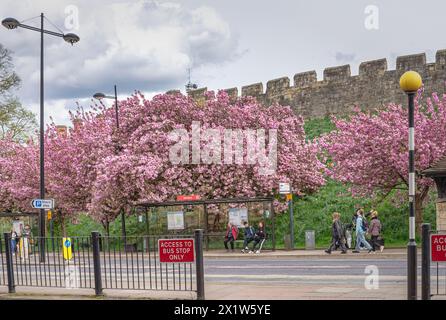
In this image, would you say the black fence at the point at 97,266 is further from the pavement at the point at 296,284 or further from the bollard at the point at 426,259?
the bollard at the point at 426,259

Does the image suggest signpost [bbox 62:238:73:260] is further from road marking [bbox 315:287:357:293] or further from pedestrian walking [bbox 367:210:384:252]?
pedestrian walking [bbox 367:210:384:252]

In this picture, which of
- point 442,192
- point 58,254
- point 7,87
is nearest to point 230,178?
point 442,192

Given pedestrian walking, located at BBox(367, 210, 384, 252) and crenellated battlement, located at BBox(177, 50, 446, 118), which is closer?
pedestrian walking, located at BBox(367, 210, 384, 252)

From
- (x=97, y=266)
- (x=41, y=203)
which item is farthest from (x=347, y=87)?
(x=97, y=266)

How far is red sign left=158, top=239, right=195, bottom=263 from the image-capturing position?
11.2 meters

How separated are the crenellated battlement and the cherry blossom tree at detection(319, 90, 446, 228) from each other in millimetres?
14255

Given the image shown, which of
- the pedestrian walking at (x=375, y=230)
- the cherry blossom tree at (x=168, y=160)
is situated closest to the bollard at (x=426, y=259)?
the pedestrian walking at (x=375, y=230)

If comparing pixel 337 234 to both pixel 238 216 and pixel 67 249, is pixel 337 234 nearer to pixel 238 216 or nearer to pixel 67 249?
pixel 238 216

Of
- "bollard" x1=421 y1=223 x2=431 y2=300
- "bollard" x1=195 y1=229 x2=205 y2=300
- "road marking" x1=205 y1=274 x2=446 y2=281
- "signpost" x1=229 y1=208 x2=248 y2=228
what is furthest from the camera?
"signpost" x1=229 y1=208 x2=248 y2=228

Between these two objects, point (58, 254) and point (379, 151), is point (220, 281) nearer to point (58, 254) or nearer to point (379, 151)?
point (58, 254)

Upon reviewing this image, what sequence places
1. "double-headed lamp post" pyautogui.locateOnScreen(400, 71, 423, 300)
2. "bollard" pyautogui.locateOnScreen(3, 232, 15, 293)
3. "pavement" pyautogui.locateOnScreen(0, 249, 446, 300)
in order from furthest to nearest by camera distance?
"bollard" pyautogui.locateOnScreen(3, 232, 15, 293)
"pavement" pyautogui.locateOnScreen(0, 249, 446, 300)
"double-headed lamp post" pyautogui.locateOnScreen(400, 71, 423, 300)

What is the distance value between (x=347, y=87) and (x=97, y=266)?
1441 inches

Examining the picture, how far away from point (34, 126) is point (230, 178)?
78.4ft

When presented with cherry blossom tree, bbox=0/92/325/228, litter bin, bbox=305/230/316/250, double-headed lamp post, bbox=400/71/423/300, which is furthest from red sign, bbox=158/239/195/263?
cherry blossom tree, bbox=0/92/325/228
